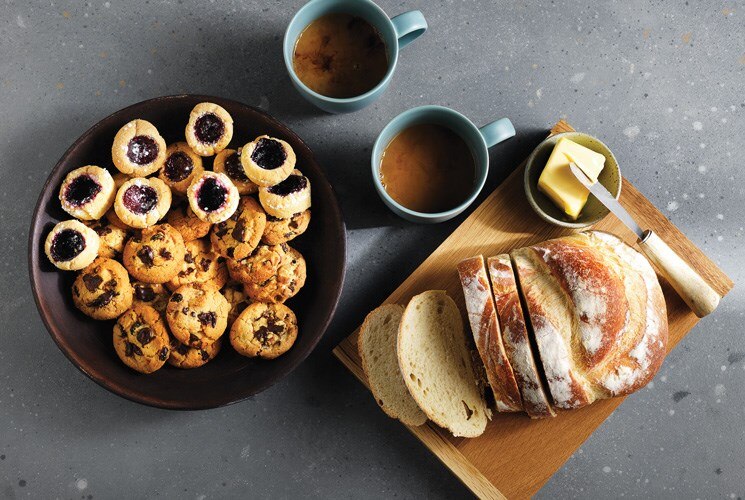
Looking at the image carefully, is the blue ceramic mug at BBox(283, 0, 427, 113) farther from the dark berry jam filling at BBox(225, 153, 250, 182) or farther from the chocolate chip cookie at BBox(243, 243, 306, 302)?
the chocolate chip cookie at BBox(243, 243, 306, 302)

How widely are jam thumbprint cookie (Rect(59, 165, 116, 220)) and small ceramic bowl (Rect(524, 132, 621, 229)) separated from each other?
42.8 inches

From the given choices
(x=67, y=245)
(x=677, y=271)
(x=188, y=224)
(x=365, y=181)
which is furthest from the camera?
(x=365, y=181)

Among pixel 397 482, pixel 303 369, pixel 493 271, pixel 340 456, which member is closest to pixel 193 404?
pixel 303 369

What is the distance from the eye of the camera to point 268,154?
5.00 feet

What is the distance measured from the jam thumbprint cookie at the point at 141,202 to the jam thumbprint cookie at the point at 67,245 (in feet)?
0.33

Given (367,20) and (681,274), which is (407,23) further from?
(681,274)

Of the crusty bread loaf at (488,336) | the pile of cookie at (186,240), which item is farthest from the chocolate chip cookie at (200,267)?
the crusty bread loaf at (488,336)

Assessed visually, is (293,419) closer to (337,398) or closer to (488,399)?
(337,398)

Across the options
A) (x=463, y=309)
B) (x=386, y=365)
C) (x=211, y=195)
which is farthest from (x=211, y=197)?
(x=463, y=309)

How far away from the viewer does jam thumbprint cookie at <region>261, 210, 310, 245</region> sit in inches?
62.1

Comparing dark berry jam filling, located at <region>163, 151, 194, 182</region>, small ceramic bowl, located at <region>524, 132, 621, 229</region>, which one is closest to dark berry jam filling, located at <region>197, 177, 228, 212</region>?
dark berry jam filling, located at <region>163, 151, 194, 182</region>

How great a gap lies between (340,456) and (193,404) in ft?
1.64

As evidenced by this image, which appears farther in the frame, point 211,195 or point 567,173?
point 567,173

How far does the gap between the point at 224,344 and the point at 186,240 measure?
0.97 feet
